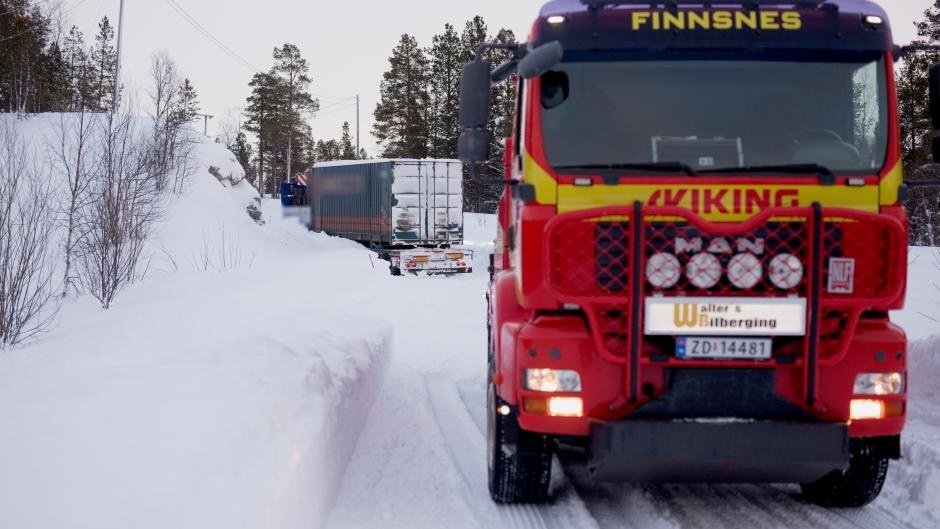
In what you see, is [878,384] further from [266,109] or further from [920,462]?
[266,109]

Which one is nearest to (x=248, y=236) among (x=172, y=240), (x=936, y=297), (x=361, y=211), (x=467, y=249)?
(x=172, y=240)

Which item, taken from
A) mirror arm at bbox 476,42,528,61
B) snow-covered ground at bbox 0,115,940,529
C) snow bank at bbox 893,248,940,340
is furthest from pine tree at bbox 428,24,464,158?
mirror arm at bbox 476,42,528,61

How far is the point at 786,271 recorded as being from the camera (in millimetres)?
4074

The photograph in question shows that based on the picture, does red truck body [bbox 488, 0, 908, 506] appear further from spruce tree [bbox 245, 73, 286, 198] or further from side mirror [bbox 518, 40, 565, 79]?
spruce tree [bbox 245, 73, 286, 198]

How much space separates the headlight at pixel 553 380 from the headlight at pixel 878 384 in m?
1.40

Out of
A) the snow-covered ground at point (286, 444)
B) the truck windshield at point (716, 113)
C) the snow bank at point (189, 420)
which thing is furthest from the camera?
the truck windshield at point (716, 113)

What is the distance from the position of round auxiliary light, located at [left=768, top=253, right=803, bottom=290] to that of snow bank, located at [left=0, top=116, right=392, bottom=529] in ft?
8.74

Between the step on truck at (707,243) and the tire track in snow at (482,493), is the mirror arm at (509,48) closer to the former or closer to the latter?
the step on truck at (707,243)

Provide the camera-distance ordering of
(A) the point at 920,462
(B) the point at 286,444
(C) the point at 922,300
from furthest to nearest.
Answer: (C) the point at 922,300 → (A) the point at 920,462 → (B) the point at 286,444

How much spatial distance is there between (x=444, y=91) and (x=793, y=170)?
178 ft

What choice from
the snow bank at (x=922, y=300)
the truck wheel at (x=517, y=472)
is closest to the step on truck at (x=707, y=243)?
the truck wheel at (x=517, y=472)

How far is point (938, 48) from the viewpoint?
4906 millimetres

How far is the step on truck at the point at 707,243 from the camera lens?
4070 millimetres

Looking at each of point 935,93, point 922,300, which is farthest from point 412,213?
point 935,93
